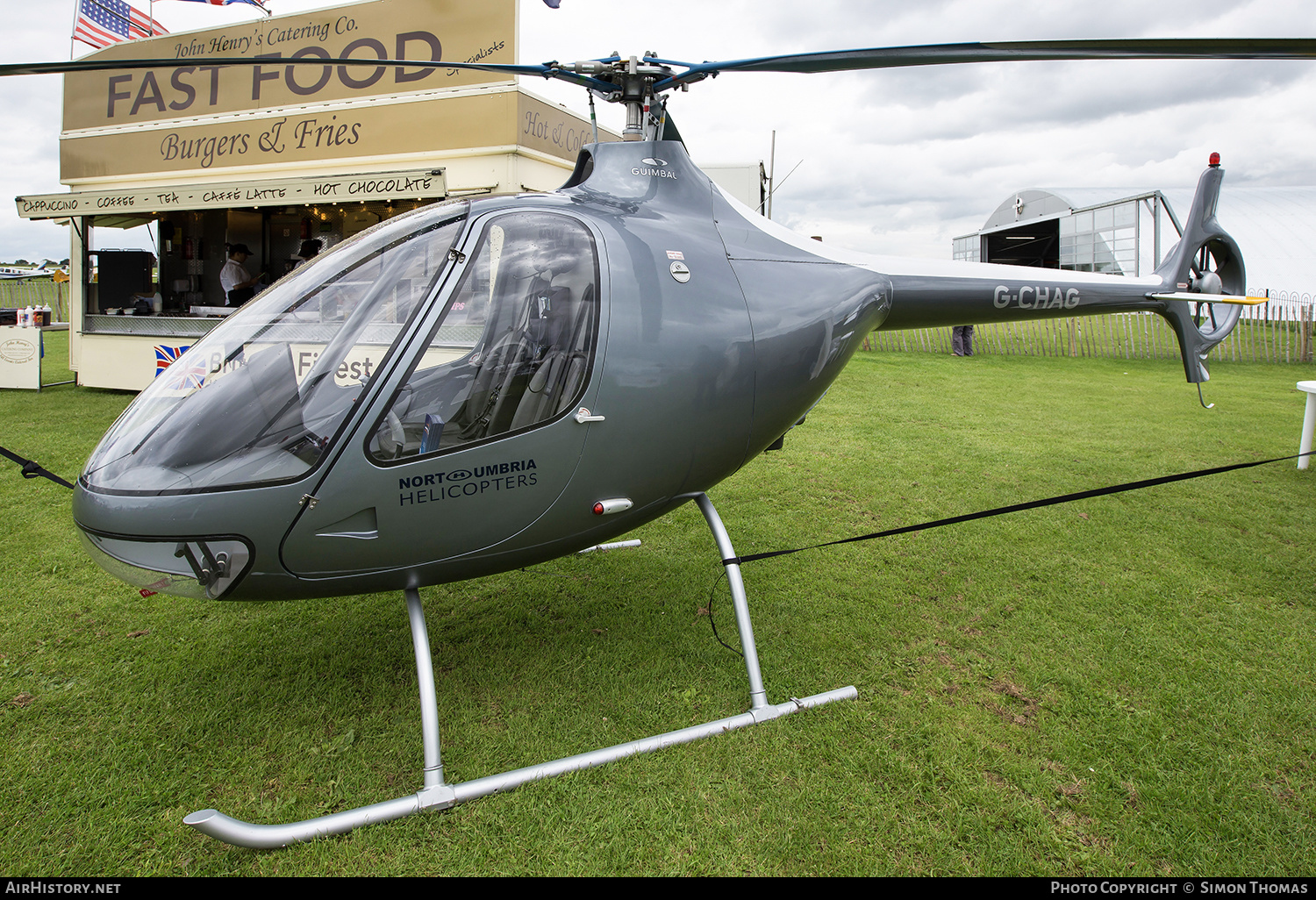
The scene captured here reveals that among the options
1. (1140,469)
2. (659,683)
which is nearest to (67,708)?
(659,683)

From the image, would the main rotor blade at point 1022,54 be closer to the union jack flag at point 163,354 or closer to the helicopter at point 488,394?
the helicopter at point 488,394

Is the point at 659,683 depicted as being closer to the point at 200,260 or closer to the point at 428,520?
the point at 428,520

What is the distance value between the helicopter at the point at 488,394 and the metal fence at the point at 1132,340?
47.6 feet

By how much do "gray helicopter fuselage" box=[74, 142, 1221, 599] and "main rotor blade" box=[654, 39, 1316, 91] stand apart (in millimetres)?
651

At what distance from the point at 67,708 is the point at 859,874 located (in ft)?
10.7

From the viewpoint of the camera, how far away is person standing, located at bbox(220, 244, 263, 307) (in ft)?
33.0

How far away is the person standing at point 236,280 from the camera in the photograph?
10.1 metres

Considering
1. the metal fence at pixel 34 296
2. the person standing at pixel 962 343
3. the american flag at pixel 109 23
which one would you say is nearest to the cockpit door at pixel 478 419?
the american flag at pixel 109 23

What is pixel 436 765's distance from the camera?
2.48 metres

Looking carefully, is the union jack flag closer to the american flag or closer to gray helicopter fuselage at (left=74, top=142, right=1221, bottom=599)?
the american flag

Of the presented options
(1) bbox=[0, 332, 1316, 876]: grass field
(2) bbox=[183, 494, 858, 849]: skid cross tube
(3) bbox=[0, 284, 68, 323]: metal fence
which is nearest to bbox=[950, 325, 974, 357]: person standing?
(1) bbox=[0, 332, 1316, 876]: grass field

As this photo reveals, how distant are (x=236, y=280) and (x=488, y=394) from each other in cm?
948

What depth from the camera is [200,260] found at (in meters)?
11.3

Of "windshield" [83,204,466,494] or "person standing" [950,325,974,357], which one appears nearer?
"windshield" [83,204,466,494]
